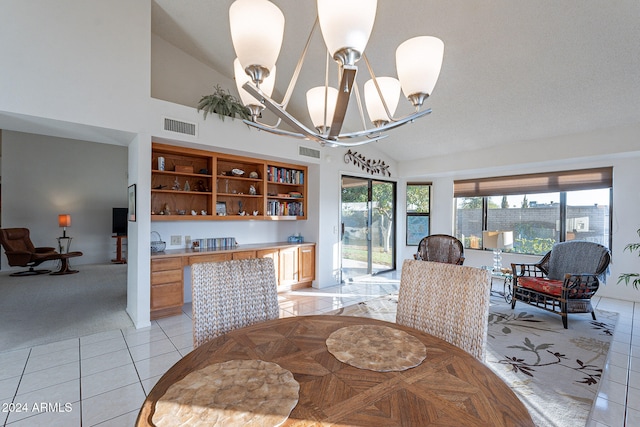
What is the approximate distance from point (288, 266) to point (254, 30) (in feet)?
12.9

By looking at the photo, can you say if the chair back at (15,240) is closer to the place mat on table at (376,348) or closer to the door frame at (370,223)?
the door frame at (370,223)

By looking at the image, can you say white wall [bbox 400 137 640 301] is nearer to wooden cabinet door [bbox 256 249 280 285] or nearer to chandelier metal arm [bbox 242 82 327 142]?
wooden cabinet door [bbox 256 249 280 285]

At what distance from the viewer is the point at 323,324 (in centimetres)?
158

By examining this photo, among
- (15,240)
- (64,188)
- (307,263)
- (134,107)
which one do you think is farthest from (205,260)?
(64,188)

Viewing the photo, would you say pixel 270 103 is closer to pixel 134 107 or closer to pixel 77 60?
pixel 134 107

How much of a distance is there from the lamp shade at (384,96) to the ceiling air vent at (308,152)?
2824mm

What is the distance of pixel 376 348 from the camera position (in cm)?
128

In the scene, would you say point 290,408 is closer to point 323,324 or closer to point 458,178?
point 323,324

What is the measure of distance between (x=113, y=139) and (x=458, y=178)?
614 cm

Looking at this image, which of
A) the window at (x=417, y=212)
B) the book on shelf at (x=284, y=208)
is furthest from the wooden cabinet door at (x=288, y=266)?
the window at (x=417, y=212)

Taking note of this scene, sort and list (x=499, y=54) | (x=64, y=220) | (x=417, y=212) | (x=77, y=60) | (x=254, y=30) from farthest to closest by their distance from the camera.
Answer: (x=64, y=220)
(x=417, y=212)
(x=499, y=54)
(x=77, y=60)
(x=254, y=30)

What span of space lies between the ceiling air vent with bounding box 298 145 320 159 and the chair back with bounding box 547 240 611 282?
3891mm

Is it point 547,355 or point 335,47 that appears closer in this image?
point 335,47

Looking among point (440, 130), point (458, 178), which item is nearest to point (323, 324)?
point (440, 130)
